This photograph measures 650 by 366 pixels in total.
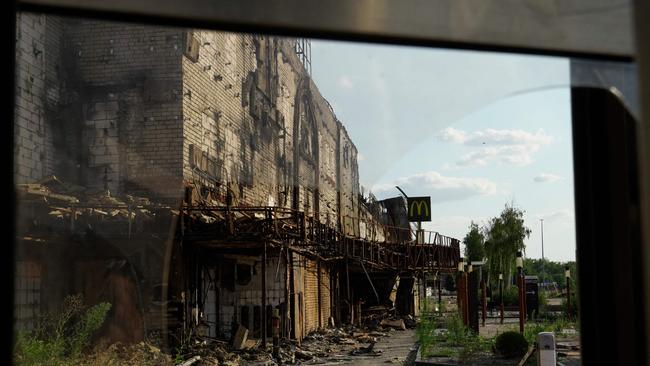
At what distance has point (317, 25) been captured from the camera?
1366 millimetres

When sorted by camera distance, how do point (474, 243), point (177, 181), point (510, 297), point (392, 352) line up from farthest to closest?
point (474, 243) → point (510, 297) → point (392, 352) → point (177, 181)

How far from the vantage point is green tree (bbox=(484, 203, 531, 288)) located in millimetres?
39719

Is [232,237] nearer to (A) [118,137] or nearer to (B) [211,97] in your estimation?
(A) [118,137]

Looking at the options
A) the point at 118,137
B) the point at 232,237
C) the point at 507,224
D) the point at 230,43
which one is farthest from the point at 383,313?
the point at 230,43

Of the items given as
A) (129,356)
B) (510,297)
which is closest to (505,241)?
(510,297)

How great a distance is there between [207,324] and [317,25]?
1632 cm

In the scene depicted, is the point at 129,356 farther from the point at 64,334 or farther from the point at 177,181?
the point at 177,181

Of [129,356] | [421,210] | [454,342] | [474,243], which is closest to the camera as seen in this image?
[129,356]

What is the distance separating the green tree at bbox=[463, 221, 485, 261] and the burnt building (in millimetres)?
19950

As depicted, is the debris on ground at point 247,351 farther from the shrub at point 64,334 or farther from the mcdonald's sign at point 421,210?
the mcdonald's sign at point 421,210

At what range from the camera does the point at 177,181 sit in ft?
23.0

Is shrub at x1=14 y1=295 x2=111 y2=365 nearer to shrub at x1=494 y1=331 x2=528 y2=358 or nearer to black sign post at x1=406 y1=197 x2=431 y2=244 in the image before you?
black sign post at x1=406 y1=197 x2=431 y2=244

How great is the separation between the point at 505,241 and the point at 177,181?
36068 mm

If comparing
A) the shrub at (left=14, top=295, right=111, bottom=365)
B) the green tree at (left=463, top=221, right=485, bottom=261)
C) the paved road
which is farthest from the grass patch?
the green tree at (left=463, top=221, right=485, bottom=261)
